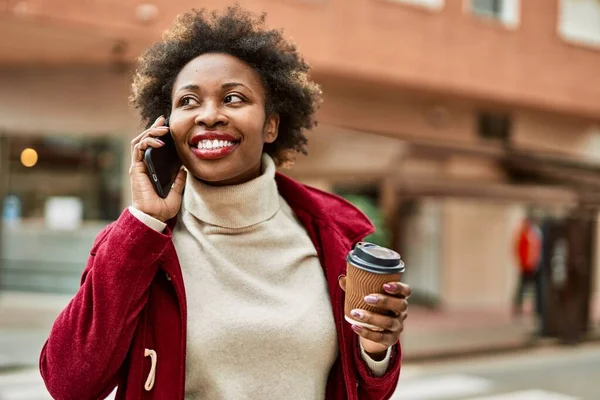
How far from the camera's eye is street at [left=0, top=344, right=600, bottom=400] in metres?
7.89

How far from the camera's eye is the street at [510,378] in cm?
805

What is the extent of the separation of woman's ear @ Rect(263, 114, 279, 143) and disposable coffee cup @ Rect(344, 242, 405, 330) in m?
0.54

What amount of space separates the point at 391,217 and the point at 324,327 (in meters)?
8.39

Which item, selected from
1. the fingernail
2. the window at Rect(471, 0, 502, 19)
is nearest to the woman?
the fingernail

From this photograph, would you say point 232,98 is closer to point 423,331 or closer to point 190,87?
point 190,87

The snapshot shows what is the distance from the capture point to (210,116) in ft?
6.64

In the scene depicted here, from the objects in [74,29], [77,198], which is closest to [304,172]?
[77,198]

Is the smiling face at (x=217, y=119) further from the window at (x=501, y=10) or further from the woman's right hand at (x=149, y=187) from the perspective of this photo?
the window at (x=501, y=10)

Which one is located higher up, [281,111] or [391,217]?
[281,111]

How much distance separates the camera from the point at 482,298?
54.4ft

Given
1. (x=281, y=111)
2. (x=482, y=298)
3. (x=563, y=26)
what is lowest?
(x=482, y=298)

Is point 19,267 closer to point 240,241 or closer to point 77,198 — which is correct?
point 77,198

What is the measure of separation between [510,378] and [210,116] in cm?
787

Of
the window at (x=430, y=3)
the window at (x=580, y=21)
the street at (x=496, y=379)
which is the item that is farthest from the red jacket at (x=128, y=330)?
the window at (x=580, y=21)
